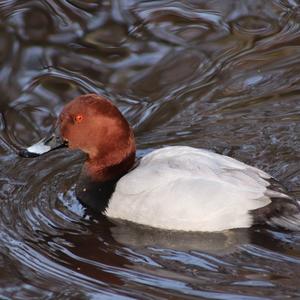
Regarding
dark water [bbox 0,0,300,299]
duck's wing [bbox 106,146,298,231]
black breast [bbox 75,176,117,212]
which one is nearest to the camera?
dark water [bbox 0,0,300,299]

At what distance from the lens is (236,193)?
17.0 ft

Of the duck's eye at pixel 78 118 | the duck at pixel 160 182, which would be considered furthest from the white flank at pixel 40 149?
the duck's eye at pixel 78 118

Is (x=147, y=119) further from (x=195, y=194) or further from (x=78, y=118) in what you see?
(x=195, y=194)

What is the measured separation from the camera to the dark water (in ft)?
15.8

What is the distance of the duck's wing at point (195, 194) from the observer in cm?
518

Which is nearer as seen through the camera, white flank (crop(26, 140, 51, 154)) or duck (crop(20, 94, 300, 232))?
duck (crop(20, 94, 300, 232))

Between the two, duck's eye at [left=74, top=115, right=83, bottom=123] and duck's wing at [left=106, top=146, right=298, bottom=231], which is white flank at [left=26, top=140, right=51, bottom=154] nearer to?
duck's eye at [left=74, top=115, right=83, bottom=123]

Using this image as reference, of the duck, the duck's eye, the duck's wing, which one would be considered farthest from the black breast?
the duck's eye

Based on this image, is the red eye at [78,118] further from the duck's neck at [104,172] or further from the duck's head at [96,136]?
the duck's neck at [104,172]

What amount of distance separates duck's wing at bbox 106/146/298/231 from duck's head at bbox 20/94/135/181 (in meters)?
0.25

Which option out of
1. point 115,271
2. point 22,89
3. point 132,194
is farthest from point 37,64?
point 115,271

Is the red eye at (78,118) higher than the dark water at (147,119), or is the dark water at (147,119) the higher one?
the red eye at (78,118)

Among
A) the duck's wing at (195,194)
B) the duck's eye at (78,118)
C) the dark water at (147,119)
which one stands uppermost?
the duck's eye at (78,118)

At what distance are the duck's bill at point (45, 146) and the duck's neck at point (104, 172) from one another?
220 millimetres
